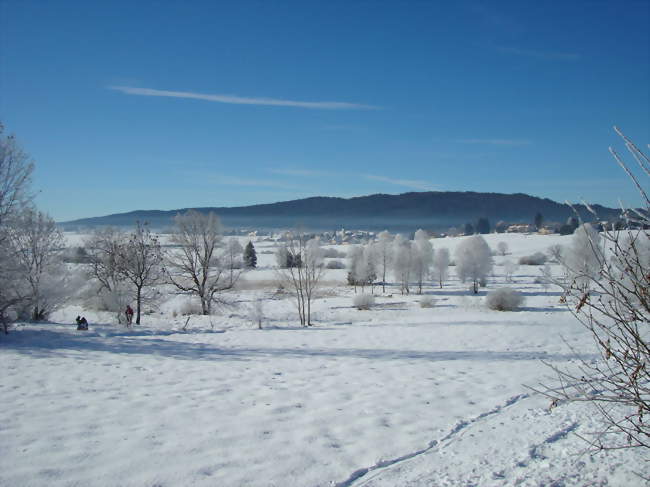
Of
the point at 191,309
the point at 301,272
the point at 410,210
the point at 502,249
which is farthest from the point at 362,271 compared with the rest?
the point at 410,210

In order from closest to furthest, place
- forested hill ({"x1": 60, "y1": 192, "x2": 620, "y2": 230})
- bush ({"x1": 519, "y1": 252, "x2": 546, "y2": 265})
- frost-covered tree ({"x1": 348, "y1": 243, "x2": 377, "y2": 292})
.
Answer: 1. frost-covered tree ({"x1": 348, "y1": 243, "x2": 377, "y2": 292})
2. bush ({"x1": 519, "y1": 252, "x2": 546, "y2": 265})
3. forested hill ({"x1": 60, "y1": 192, "x2": 620, "y2": 230})

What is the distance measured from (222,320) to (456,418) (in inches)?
778

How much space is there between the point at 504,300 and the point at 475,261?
25.0 m

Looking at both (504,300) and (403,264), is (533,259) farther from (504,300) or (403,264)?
(504,300)

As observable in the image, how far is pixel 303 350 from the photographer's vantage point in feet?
44.0

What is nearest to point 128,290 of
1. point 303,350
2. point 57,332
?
point 57,332

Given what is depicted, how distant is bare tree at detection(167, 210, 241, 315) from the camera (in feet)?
92.9

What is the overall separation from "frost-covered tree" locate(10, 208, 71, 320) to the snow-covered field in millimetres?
7482

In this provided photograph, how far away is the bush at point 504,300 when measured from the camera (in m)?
30.2

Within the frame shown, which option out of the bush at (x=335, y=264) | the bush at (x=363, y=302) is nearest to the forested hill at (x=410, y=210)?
the bush at (x=335, y=264)

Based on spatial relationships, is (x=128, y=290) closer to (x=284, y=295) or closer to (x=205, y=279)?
(x=205, y=279)

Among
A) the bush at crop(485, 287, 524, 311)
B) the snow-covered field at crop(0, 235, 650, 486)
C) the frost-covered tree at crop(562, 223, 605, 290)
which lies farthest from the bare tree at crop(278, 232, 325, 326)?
the frost-covered tree at crop(562, 223, 605, 290)

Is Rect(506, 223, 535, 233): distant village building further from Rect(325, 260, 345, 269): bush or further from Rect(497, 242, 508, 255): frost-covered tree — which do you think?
Rect(325, 260, 345, 269): bush

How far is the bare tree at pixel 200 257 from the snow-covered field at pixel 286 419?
15.0 m
